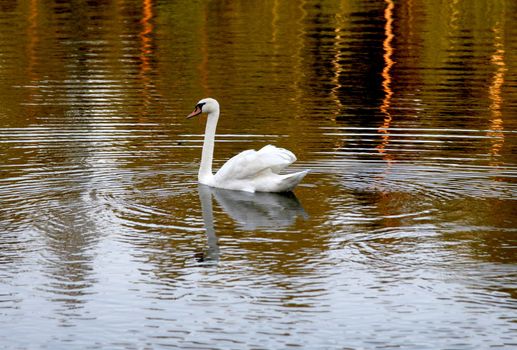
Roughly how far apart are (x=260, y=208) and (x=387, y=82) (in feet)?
41.2

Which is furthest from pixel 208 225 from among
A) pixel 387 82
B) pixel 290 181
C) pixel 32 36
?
pixel 32 36

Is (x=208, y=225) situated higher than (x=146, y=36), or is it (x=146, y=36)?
(x=208, y=225)

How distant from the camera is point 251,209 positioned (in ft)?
45.1

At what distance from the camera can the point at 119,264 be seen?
1133 centimetres

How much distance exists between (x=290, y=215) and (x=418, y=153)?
13.2ft

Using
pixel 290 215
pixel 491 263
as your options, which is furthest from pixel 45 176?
pixel 491 263

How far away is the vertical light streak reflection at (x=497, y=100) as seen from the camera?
17.7 meters

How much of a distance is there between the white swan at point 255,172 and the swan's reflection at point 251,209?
0.29 feet

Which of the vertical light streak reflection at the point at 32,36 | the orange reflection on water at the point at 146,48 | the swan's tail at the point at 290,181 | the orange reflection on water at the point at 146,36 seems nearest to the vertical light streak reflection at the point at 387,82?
the swan's tail at the point at 290,181

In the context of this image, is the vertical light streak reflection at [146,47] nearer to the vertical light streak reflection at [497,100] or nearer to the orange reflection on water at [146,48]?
the orange reflection on water at [146,48]

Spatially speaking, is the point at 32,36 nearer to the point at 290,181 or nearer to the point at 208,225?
the point at 290,181

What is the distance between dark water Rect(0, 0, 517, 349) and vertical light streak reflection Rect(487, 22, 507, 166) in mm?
103

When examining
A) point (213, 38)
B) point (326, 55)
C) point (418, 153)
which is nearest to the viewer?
point (418, 153)

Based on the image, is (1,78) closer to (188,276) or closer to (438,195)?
(438,195)
